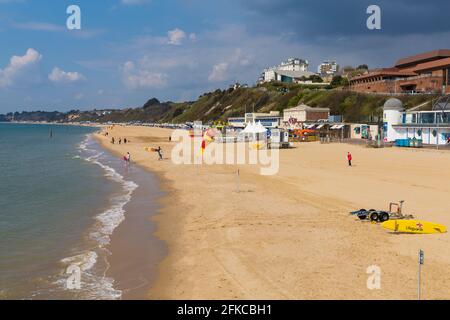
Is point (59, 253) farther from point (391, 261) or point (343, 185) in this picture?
point (343, 185)

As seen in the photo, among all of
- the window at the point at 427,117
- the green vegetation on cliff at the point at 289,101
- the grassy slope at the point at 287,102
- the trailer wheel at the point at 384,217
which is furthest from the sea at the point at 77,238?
the grassy slope at the point at 287,102

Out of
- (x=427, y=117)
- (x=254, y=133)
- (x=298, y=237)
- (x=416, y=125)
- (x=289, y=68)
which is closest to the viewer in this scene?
(x=298, y=237)

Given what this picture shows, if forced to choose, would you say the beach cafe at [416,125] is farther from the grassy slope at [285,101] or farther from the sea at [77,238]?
the sea at [77,238]

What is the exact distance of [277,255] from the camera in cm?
1362

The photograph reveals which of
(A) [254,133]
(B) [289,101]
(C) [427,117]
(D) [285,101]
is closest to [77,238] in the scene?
(C) [427,117]

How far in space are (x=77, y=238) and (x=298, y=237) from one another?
8855 millimetres

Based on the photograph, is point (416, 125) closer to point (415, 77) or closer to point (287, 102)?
point (415, 77)

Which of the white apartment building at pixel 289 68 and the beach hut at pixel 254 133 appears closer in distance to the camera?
the beach hut at pixel 254 133

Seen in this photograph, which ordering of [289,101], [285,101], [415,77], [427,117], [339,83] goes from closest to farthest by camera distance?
[427,117] → [415,77] → [289,101] → [285,101] → [339,83]

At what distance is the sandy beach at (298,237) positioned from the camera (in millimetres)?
11125

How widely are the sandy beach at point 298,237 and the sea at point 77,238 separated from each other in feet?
3.04

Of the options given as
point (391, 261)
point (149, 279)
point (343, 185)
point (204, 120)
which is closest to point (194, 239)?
point (149, 279)

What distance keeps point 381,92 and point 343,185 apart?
6828 cm

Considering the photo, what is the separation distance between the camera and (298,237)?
15.5 m
